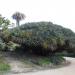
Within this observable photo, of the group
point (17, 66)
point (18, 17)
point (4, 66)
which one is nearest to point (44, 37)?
point (17, 66)

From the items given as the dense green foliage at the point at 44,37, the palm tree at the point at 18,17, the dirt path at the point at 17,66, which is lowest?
the dirt path at the point at 17,66

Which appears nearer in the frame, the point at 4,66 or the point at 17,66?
the point at 4,66

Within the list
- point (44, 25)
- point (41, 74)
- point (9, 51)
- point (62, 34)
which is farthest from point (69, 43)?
point (41, 74)

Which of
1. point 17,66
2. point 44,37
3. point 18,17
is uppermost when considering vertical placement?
point 18,17

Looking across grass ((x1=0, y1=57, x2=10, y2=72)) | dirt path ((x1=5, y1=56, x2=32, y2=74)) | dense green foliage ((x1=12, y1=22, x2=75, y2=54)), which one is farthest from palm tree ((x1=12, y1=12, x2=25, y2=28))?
grass ((x1=0, y1=57, x2=10, y2=72))

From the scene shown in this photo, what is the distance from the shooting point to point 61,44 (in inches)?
988

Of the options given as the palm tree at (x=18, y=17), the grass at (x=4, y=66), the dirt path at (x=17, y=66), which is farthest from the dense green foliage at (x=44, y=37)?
the palm tree at (x=18, y=17)

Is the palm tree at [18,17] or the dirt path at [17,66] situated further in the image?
the palm tree at [18,17]

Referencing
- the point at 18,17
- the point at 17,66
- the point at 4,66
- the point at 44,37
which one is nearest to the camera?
the point at 4,66

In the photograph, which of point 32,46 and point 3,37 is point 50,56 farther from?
point 3,37

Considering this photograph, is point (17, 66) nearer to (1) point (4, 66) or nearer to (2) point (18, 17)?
(1) point (4, 66)

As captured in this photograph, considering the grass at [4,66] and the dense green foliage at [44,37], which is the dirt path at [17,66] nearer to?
the grass at [4,66]

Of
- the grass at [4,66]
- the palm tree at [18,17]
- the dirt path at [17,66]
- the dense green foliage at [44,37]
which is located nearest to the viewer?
the dirt path at [17,66]

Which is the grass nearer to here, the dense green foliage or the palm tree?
the dense green foliage
